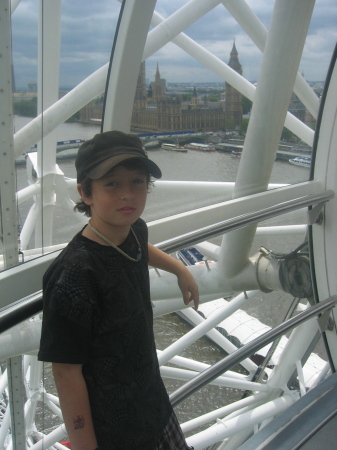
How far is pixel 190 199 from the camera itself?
244 cm

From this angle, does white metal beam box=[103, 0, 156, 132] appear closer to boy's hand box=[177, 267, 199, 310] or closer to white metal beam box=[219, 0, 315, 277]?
white metal beam box=[219, 0, 315, 277]

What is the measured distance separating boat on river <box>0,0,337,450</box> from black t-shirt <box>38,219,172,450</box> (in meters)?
0.23

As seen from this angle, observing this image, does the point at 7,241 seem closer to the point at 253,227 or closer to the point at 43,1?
the point at 43,1

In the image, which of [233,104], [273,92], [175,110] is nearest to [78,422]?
[175,110]

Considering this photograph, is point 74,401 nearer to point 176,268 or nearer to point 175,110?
point 176,268

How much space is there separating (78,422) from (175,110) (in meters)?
1.79

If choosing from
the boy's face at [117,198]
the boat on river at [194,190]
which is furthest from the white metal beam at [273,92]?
the boy's face at [117,198]

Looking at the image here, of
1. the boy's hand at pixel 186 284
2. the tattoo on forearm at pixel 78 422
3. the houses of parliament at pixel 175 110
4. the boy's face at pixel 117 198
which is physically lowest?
the tattoo on forearm at pixel 78 422

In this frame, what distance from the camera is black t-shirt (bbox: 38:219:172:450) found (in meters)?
0.86

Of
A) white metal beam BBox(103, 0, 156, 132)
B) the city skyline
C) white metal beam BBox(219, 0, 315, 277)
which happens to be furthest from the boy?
white metal beam BBox(219, 0, 315, 277)

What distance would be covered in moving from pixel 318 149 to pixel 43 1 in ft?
4.85

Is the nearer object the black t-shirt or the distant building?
the black t-shirt

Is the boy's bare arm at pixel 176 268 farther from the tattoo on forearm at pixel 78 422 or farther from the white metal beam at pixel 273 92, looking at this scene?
the white metal beam at pixel 273 92

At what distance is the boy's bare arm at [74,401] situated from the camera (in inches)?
34.7
